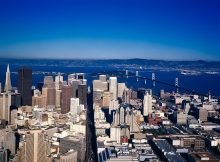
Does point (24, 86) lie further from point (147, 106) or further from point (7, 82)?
point (147, 106)

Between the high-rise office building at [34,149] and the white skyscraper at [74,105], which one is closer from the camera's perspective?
the high-rise office building at [34,149]

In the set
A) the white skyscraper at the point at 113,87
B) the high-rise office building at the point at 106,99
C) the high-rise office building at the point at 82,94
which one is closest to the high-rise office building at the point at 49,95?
the high-rise office building at the point at 82,94

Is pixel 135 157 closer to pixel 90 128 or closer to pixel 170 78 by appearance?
pixel 90 128

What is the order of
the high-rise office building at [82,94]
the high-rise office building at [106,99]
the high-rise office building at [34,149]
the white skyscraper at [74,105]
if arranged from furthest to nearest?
the high-rise office building at [106,99]
the high-rise office building at [82,94]
the white skyscraper at [74,105]
the high-rise office building at [34,149]

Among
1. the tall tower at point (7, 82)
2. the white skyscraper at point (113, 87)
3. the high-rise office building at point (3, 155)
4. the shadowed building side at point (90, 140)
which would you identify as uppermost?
the tall tower at point (7, 82)

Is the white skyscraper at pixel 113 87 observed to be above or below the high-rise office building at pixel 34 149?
above

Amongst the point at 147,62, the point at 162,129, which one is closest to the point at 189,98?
the point at 162,129

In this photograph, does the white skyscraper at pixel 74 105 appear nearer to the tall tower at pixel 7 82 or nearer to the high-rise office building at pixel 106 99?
the high-rise office building at pixel 106 99

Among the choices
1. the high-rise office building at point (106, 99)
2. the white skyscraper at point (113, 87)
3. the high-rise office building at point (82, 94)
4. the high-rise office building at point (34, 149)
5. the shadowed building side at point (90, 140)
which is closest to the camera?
the high-rise office building at point (34, 149)
